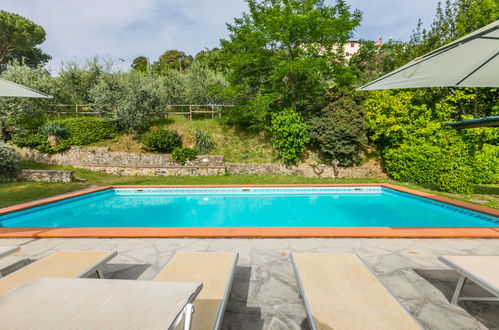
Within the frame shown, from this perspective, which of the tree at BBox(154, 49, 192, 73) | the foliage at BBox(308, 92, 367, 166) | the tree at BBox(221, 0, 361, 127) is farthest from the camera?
the tree at BBox(154, 49, 192, 73)

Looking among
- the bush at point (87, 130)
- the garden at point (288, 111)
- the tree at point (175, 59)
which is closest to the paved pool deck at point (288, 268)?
the garden at point (288, 111)

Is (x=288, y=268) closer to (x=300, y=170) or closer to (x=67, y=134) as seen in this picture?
(x=300, y=170)

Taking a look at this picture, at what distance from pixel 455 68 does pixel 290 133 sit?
34.7 feet

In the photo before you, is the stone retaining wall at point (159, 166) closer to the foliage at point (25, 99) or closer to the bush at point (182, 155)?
the bush at point (182, 155)

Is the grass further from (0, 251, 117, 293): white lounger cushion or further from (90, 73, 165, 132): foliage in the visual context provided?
(0, 251, 117, 293): white lounger cushion

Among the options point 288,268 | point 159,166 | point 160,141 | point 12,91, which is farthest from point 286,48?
point 288,268

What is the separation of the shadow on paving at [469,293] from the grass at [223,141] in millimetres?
11780

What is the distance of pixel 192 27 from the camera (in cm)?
1952

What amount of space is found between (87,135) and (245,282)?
15814 mm

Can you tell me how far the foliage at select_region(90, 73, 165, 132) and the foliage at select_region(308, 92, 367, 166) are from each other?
10.1m

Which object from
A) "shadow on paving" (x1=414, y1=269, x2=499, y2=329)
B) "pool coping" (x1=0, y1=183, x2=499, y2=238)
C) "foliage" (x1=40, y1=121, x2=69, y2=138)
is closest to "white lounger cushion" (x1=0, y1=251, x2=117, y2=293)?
"pool coping" (x1=0, y1=183, x2=499, y2=238)

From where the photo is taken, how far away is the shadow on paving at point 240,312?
6.92 feet

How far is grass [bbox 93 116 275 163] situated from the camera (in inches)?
582

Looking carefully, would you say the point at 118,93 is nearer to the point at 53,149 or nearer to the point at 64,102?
the point at 53,149
